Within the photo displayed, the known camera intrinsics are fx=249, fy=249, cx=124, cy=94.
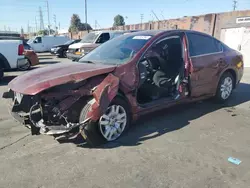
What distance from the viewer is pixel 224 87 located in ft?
18.8

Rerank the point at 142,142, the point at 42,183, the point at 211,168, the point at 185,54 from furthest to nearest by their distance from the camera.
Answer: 1. the point at 185,54
2. the point at 142,142
3. the point at 211,168
4. the point at 42,183

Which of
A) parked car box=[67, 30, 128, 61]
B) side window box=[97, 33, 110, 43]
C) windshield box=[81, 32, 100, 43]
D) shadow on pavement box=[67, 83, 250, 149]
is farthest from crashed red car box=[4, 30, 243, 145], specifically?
windshield box=[81, 32, 100, 43]

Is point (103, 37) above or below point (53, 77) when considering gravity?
above

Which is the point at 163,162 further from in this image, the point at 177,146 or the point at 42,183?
the point at 42,183

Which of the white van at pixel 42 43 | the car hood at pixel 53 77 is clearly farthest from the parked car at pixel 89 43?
the white van at pixel 42 43

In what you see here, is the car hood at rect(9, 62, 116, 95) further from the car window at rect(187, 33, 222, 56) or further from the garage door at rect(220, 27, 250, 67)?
the garage door at rect(220, 27, 250, 67)

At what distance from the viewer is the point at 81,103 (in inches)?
137

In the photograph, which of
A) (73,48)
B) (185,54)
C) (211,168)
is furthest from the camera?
(73,48)

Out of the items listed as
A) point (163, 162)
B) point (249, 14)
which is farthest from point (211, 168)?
point (249, 14)

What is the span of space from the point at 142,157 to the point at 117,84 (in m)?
1.07

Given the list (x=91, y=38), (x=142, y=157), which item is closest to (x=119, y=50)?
(x=142, y=157)

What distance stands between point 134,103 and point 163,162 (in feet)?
3.66

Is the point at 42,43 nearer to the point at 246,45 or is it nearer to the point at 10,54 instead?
the point at 10,54

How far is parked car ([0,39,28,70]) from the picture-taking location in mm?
8727
